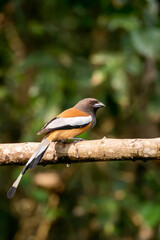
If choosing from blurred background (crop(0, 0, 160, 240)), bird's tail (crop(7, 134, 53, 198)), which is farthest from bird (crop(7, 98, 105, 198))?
blurred background (crop(0, 0, 160, 240))

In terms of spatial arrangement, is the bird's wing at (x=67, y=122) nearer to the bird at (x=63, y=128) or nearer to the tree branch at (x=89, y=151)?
the bird at (x=63, y=128)

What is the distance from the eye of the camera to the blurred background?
6414mm

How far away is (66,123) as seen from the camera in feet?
14.5

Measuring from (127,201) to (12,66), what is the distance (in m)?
3.25

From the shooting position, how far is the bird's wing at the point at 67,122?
428 centimetres

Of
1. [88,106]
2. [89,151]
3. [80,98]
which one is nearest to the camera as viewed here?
[89,151]

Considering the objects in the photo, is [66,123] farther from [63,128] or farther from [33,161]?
[33,161]

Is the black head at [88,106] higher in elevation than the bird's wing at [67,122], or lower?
lower

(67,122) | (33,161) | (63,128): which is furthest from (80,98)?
(33,161)

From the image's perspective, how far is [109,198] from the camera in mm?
6984

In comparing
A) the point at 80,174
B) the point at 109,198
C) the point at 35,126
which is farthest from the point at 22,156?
the point at 80,174

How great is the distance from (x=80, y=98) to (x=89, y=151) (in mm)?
2889

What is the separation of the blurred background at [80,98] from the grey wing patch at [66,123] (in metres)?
1.09

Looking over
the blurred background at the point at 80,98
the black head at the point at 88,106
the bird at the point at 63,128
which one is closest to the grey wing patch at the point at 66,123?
the bird at the point at 63,128
